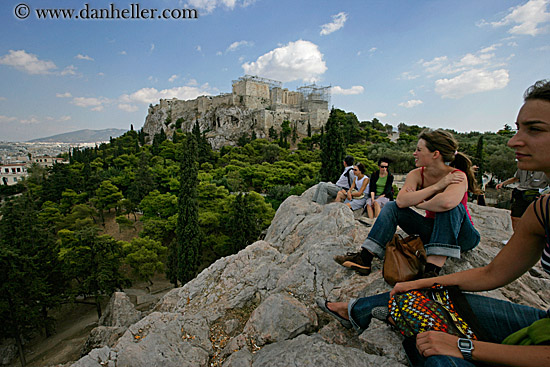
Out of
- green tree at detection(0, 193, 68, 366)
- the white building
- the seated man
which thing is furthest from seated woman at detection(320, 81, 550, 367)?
the white building

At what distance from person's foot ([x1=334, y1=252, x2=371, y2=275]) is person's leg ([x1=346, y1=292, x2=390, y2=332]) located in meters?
0.64

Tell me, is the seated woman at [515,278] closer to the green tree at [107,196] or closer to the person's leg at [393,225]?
the person's leg at [393,225]

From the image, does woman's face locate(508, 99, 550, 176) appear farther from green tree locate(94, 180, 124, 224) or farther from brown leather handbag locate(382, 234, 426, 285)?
green tree locate(94, 180, 124, 224)

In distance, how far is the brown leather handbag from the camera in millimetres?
2020

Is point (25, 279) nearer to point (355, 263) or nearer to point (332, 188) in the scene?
point (332, 188)

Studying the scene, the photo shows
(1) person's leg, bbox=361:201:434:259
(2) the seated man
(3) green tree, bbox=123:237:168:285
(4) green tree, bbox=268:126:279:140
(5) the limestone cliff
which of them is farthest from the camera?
(5) the limestone cliff

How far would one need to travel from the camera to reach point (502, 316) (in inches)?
54.6

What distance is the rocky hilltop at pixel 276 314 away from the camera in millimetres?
1836

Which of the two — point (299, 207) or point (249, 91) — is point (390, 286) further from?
point (249, 91)

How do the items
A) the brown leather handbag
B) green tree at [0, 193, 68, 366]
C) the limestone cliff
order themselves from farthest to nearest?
the limestone cliff → green tree at [0, 193, 68, 366] → the brown leather handbag

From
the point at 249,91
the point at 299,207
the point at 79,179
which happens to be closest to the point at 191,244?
the point at 299,207

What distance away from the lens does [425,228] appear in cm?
227

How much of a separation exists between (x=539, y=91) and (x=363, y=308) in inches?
59.2

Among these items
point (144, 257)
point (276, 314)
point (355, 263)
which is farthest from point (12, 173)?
point (355, 263)
